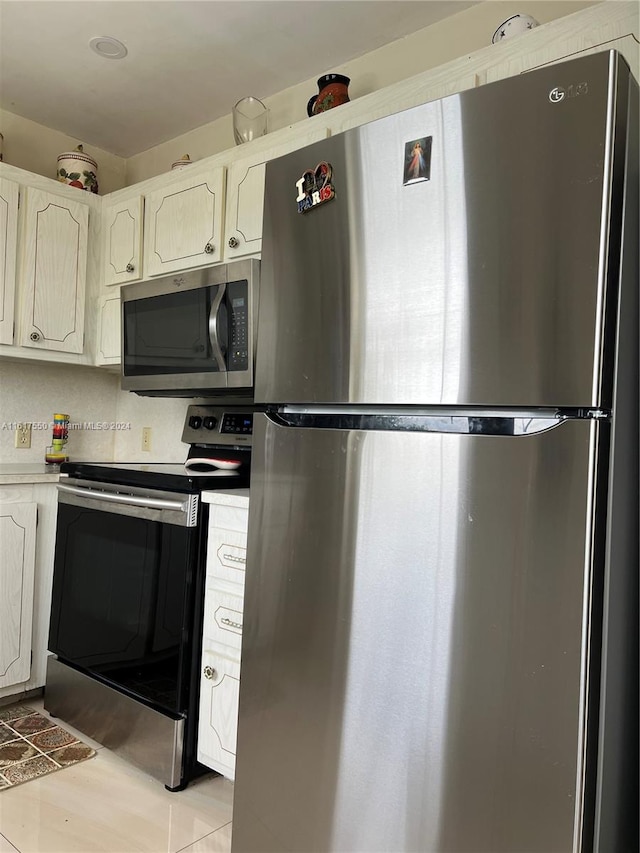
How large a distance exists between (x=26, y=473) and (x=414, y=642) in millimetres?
1894

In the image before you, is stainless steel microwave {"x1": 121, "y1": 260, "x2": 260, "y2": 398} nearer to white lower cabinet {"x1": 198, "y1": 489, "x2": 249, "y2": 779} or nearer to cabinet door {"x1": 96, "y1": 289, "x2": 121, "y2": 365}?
cabinet door {"x1": 96, "y1": 289, "x2": 121, "y2": 365}

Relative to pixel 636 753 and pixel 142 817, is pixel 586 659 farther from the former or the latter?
pixel 142 817

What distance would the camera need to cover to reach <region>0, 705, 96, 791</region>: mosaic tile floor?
1.97m

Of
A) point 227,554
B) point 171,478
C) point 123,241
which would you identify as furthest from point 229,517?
point 123,241

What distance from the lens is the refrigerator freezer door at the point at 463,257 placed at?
38.6 inches

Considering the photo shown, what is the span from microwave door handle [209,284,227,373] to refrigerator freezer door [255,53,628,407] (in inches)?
30.6

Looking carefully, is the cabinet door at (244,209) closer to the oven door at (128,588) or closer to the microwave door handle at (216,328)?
the microwave door handle at (216,328)

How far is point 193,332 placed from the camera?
7.29ft

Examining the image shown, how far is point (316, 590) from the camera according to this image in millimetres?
1253

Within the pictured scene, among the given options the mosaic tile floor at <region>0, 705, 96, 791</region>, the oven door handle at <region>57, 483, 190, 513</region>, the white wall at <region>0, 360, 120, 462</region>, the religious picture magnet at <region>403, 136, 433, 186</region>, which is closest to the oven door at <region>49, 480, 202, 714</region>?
the oven door handle at <region>57, 483, 190, 513</region>

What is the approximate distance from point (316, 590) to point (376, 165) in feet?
2.69

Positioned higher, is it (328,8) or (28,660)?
(328,8)

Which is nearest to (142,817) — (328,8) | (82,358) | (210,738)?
(210,738)

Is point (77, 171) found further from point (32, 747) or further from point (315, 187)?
point (32, 747)
